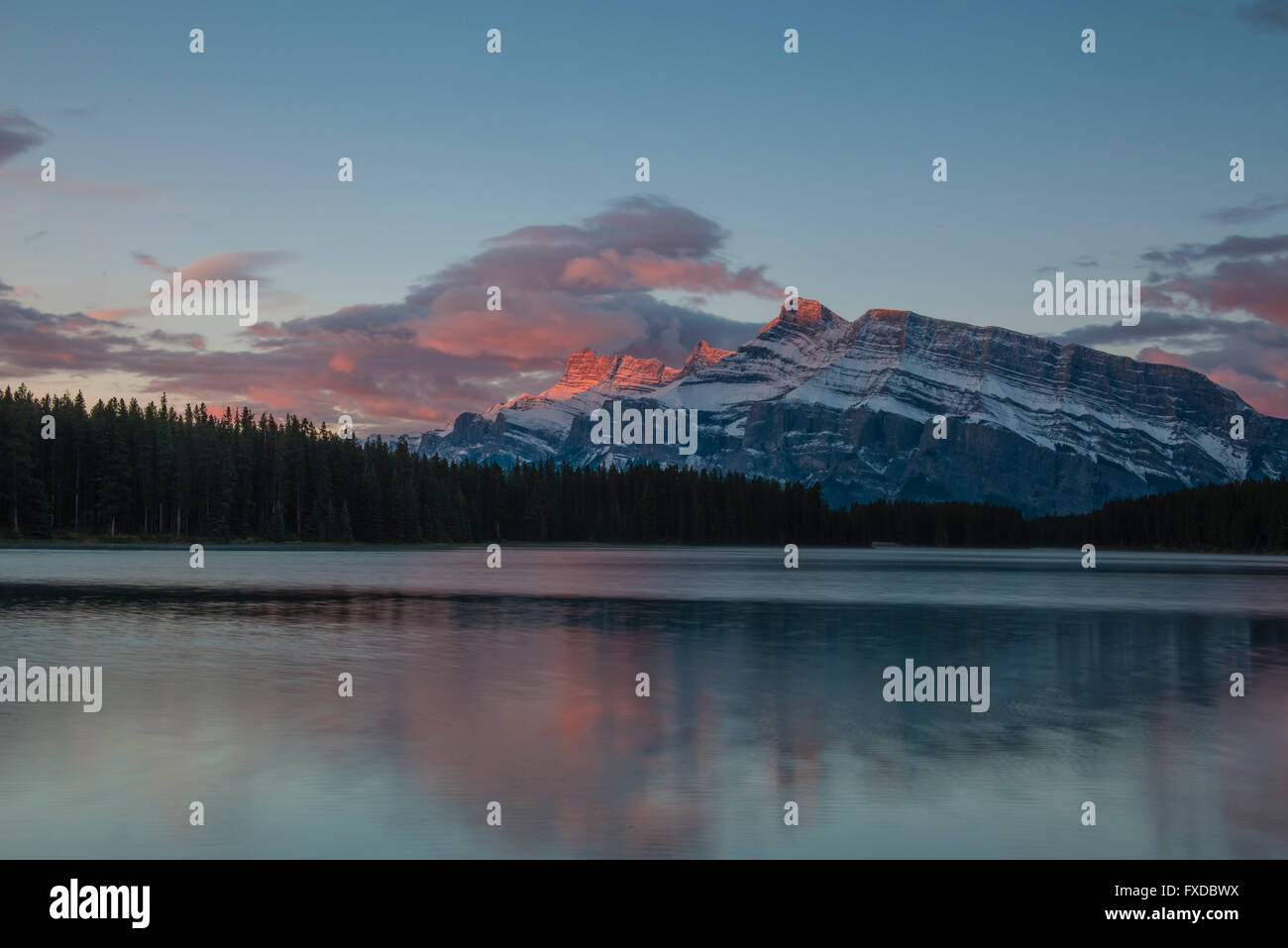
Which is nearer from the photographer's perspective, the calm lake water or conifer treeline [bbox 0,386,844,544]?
the calm lake water

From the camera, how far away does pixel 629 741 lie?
70.8 feet

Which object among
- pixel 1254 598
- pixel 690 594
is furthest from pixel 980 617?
pixel 1254 598

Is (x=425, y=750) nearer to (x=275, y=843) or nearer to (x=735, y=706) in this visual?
(x=275, y=843)

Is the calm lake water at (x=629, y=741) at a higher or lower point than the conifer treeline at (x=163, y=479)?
lower

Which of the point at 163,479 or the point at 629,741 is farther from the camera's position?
the point at 163,479

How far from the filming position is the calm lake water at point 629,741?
14.9 meters

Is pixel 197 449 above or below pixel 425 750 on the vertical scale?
above

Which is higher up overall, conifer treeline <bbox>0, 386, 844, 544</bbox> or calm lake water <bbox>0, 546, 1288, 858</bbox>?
conifer treeline <bbox>0, 386, 844, 544</bbox>

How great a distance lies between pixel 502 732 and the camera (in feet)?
73.5

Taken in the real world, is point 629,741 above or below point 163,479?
below

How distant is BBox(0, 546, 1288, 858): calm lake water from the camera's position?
14891mm

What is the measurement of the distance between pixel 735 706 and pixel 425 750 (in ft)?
27.8

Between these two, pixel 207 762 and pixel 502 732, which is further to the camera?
pixel 502 732

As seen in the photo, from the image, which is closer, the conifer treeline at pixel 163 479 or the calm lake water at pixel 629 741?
the calm lake water at pixel 629 741
